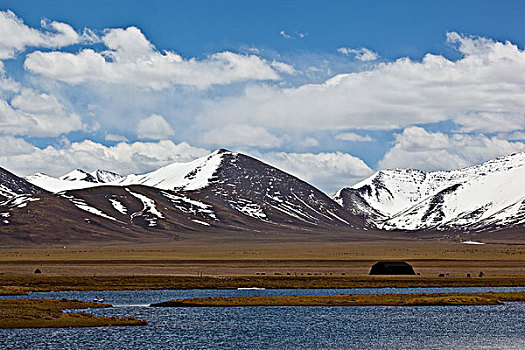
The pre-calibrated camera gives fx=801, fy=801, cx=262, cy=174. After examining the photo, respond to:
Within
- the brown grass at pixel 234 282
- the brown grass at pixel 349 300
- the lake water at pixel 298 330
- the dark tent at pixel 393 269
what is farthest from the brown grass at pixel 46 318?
the dark tent at pixel 393 269

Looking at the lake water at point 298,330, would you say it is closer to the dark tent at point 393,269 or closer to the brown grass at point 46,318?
the brown grass at point 46,318

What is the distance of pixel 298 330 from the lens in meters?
61.4

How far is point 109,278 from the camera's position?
11494 centimetres

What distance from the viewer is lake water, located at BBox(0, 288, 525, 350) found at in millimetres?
53500

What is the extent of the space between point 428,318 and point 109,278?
58.6 meters

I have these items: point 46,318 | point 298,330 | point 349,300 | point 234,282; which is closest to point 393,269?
point 234,282

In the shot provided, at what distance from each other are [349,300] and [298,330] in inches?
837

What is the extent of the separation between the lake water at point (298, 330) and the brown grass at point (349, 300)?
208 cm

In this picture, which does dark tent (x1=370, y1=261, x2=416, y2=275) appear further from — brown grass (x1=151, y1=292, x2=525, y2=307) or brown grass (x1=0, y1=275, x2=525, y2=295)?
brown grass (x1=151, y1=292, x2=525, y2=307)

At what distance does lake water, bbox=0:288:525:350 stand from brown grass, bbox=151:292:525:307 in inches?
81.7

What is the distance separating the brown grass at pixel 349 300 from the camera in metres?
79.2

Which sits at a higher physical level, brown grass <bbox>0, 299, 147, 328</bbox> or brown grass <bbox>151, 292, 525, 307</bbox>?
brown grass <bbox>151, 292, 525, 307</bbox>

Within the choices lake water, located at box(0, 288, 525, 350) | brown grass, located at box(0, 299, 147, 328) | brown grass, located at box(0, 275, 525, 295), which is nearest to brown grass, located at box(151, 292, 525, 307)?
lake water, located at box(0, 288, 525, 350)

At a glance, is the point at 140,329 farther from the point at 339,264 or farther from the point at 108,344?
the point at 339,264
